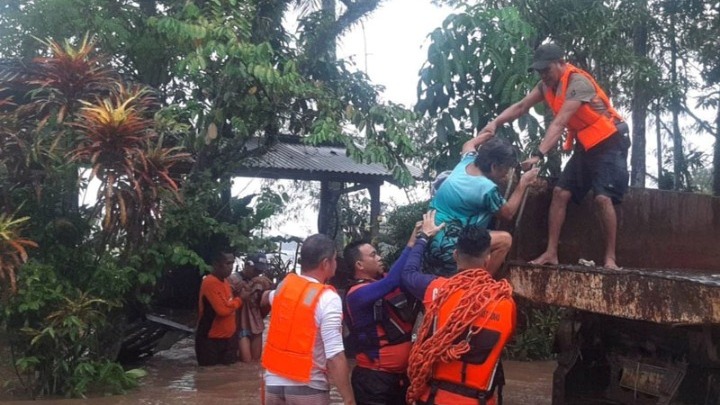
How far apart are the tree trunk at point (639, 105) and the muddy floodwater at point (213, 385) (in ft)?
15.7

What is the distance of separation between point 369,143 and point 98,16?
9.77ft

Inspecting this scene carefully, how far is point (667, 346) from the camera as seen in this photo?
4.56 metres

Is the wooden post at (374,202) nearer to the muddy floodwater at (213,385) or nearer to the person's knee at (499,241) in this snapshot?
the muddy floodwater at (213,385)

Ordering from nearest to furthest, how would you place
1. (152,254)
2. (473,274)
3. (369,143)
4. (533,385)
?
(473,274) < (152,254) < (533,385) < (369,143)

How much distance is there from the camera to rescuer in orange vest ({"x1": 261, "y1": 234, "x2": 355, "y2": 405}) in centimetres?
382

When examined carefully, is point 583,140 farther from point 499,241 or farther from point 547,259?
point 499,241

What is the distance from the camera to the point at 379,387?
4125 mm

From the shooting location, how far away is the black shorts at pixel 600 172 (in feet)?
16.6

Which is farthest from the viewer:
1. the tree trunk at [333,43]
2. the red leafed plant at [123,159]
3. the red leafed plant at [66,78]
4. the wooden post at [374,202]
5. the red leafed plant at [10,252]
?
the wooden post at [374,202]

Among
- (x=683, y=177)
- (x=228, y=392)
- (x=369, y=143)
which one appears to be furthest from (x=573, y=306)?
(x=683, y=177)

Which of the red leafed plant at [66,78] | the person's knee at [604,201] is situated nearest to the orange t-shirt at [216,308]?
the red leafed plant at [66,78]

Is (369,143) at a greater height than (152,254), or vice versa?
(369,143)

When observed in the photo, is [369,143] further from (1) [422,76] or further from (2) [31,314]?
(2) [31,314]

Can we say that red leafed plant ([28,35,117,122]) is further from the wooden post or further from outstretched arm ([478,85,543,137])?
the wooden post
